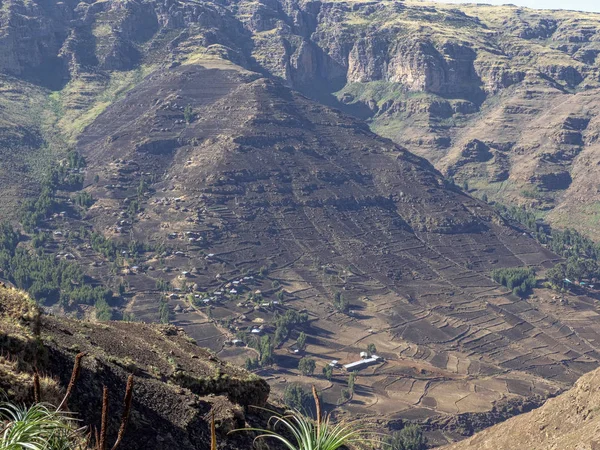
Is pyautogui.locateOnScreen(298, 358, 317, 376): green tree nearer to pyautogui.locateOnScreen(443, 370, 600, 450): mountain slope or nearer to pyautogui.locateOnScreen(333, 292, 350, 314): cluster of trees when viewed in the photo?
pyautogui.locateOnScreen(333, 292, 350, 314): cluster of trees

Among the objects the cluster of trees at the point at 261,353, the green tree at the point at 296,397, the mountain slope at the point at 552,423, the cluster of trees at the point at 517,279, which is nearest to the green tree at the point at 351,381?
the green tree at the point at 296,397

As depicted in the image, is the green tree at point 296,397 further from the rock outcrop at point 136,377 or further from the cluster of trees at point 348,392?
the rock outcrop at point 136,377

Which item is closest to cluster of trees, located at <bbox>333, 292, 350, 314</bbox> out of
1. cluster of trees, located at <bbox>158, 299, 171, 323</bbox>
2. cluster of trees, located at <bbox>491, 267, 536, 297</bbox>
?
cluster of trees, located at <bbox>158, 299, 171, 323</bbox>

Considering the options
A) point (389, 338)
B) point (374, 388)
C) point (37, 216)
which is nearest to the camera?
point (374, 388)

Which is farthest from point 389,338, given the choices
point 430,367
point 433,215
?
point 433,215

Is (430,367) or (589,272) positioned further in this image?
(589,272)

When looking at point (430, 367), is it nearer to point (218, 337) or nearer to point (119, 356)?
point (218, 337)
